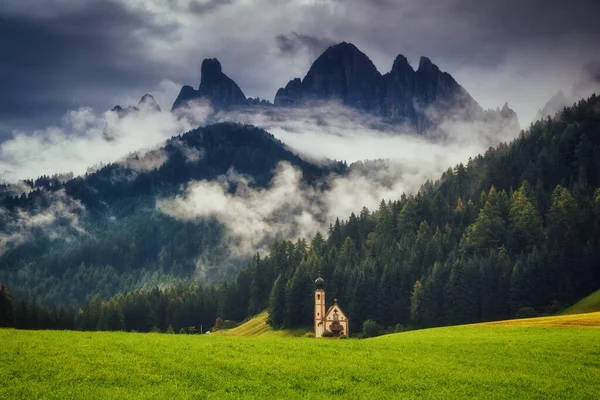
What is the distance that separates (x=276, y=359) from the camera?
34.8 m

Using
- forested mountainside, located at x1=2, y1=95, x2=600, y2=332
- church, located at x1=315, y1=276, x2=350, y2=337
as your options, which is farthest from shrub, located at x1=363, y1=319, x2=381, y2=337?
forested mountainside, located at x1=2, y1=95, x2=600, y2=332

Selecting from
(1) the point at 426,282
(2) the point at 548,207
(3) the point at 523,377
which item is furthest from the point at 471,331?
(2) the point at 548,207

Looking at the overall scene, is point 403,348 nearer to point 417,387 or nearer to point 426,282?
point 417,387

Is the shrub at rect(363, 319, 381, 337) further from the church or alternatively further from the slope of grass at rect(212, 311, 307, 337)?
the slope of grass at rect(212, 311, 307, 337)

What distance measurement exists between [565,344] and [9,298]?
8872 cm

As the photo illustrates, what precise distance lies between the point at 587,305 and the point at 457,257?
32.4 metres

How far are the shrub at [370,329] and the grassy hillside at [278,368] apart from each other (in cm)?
6083

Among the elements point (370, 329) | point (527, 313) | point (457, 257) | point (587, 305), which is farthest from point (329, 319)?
point (587, 305)

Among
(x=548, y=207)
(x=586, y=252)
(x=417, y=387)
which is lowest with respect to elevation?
(x=417, y=387)

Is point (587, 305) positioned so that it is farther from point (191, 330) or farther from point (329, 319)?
point (191, 330)

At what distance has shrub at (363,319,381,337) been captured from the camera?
4050 inches

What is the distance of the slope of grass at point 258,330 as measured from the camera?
115 m

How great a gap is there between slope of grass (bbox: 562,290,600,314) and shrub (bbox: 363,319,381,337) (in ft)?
106

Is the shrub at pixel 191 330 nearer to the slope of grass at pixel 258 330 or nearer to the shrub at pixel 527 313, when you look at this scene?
the slope of grass at pixel 258 330
